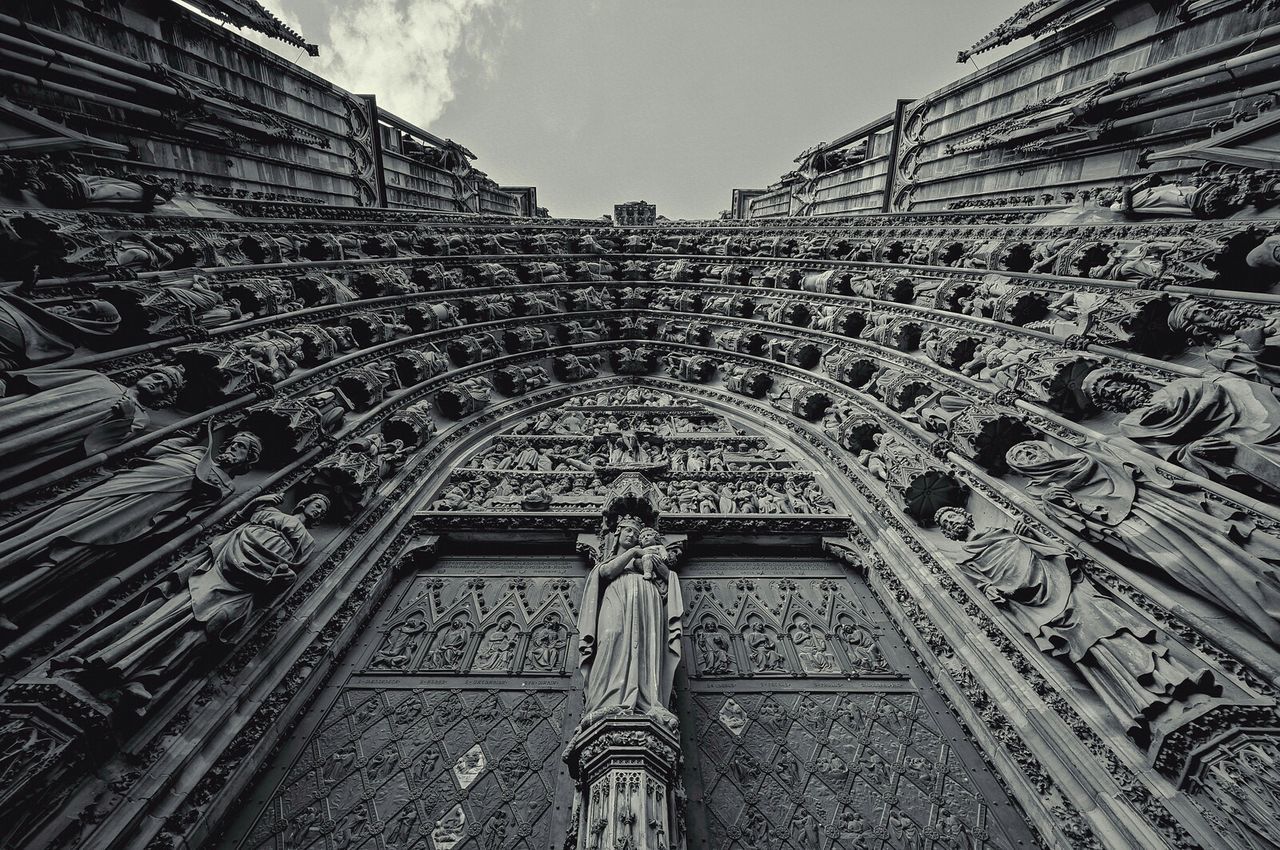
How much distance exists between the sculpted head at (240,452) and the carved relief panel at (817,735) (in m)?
4.82

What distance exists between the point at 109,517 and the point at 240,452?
1532mm

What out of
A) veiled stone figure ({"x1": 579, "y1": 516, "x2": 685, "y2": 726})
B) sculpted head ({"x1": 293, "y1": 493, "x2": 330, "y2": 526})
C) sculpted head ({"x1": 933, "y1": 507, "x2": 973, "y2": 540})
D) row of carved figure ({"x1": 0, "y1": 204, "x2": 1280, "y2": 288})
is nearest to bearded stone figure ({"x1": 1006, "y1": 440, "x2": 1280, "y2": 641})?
sculpted head ({"x1": 933, "y1": 507, "x2": 973, "y2": 540})

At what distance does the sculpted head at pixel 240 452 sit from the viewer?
223 inches

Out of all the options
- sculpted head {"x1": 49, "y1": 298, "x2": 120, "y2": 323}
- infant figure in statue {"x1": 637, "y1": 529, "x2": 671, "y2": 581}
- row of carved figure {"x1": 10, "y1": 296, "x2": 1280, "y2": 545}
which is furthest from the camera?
infant figure in statue {"x1": 637, "y1": 529, "x2": 671, "y2": 581}

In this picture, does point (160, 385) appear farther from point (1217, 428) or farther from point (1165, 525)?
point (1217, 428)

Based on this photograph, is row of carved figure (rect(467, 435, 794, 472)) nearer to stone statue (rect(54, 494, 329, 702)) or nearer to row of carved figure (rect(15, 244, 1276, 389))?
row of carved figure (rect(15, 244, 1276, 389))

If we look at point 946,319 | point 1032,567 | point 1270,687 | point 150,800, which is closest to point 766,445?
point 946,319

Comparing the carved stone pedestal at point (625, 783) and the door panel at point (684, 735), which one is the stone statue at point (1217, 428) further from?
the carved stone pedestal at point (625, 783)

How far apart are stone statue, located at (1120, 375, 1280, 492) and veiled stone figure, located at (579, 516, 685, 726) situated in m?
4.18

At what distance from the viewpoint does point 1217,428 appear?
4453 mm

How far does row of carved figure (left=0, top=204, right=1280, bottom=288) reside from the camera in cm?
556

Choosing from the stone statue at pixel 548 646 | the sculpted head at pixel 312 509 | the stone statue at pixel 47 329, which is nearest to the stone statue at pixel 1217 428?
the stone statue at pixel 548 646

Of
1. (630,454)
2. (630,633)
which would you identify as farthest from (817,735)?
(630,454)

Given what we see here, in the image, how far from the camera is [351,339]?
9.04 meters
